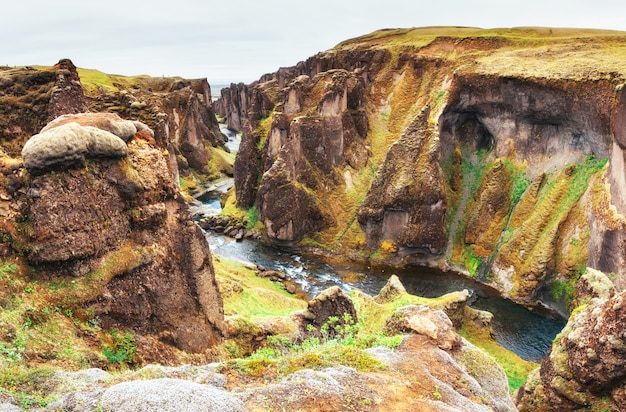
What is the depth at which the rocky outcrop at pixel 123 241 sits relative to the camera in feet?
49.1

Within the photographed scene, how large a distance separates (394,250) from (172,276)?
40151mm

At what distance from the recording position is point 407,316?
16562mm

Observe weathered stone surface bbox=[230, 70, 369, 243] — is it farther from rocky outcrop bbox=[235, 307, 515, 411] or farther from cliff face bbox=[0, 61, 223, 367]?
rocky outcrop bbox=[235, 307, 515, 411]

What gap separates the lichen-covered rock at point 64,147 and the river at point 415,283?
34.1m

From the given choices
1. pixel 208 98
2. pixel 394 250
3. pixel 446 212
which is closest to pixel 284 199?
pixel 394 250

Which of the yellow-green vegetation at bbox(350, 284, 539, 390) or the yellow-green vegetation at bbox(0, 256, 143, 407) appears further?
the yellow-green vegetation at bbox(350, 284, 539, 390)

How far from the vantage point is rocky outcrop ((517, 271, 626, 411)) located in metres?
17.1

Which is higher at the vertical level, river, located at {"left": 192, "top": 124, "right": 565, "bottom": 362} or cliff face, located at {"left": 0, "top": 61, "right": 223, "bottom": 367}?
cliff face, located at {"left": 0, "top": 61, "right": 223, "bottom": 367}

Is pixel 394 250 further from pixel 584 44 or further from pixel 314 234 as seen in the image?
pixel 584 44

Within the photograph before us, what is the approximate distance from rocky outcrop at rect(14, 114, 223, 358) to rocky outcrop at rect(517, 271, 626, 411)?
56.7ft

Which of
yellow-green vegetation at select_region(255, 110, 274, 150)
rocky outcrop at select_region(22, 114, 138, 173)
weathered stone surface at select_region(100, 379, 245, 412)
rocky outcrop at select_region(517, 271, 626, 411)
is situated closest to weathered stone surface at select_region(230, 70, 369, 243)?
yellow-green vegetation at select_region(255, 110, 274, 150)

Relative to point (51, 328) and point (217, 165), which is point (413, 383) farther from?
point (217, 165)

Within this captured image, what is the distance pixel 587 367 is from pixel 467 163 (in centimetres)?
4510

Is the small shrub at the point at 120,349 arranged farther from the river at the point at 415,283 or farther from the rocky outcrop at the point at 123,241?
the river at the point at 415,283
